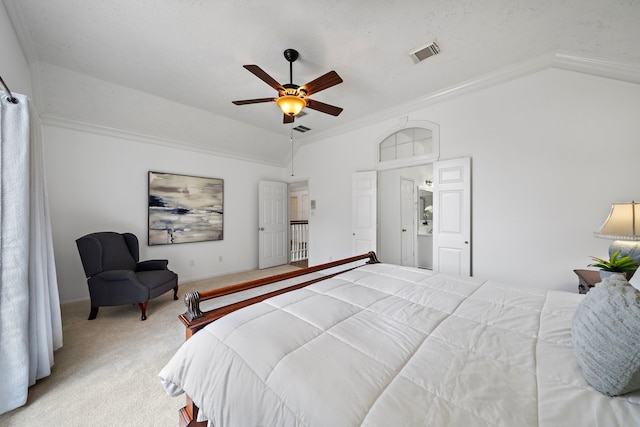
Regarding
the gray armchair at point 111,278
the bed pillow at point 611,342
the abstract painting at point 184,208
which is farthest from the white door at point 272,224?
the bed pillow at point 611,342

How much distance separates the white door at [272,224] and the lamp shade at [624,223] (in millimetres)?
5004

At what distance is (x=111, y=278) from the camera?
2.72 meters

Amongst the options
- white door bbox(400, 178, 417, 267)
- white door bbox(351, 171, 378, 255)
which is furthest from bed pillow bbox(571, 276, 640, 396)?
white door bbox(400, 178, 417, 267)

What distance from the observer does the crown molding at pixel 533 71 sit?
224 centimetres

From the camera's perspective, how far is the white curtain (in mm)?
1542

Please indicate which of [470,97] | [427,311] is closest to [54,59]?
[427,311]

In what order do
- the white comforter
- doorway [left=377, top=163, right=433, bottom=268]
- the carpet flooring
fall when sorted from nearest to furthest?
the white comforter → the carpet flooring → doorway [left=377, top=163, right=433, bottom=268]

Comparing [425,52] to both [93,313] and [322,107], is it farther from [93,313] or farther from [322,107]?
[93,313]

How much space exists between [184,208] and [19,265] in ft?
9.12

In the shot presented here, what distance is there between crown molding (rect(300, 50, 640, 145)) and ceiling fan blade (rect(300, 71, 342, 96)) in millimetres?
1965

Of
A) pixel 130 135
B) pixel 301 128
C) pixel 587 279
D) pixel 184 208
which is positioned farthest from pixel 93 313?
pixel 587 279

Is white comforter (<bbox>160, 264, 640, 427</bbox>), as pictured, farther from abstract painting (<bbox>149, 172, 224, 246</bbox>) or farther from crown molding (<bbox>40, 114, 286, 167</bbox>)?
crown molding (<bbox>40, 114, 286, 167</bbox>)

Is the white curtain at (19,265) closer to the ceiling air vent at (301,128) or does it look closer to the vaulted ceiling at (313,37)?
the vaulted ceiling at (313,37)

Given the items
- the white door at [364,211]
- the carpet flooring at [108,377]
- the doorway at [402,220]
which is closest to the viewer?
the carpet flooring at [108,377]
